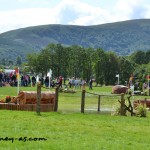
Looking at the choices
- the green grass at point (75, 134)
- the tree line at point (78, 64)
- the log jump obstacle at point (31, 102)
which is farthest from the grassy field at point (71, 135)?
the tree line at point (78, 64)

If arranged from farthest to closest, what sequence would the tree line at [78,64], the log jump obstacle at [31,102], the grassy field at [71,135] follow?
the tree line at [78,64] < the log jump obstacle at [31,102] < the grassy field at [71,135]

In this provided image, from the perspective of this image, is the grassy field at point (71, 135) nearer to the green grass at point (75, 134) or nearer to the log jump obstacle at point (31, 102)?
the green grass at point (75, 134)

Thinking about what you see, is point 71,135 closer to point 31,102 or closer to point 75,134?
point 75,134

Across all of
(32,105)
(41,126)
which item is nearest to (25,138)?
(41,126)

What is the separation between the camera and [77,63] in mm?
115125

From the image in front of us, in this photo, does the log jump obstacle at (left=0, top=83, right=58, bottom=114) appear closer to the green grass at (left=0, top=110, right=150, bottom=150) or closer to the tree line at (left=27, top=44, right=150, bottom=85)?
the green grass at (left=0, top=110, right=150, bottom=150)

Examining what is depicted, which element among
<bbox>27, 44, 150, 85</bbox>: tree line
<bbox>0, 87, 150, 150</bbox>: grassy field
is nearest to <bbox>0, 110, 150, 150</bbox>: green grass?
<bbox>0, 87, 150, 150</bbox>: grassy field

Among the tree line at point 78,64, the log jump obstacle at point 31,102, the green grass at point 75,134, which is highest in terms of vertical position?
the tree line at point 78,64

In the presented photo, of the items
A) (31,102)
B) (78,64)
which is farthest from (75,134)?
(78,64)

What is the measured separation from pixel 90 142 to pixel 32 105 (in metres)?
11.3

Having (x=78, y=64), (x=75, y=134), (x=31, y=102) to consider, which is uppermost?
(x=78, y=64)

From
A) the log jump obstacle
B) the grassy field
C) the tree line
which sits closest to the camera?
the grassy field

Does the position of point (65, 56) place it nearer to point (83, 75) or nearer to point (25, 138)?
point (83, 75)

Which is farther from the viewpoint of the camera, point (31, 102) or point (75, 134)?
point (31, 102)
